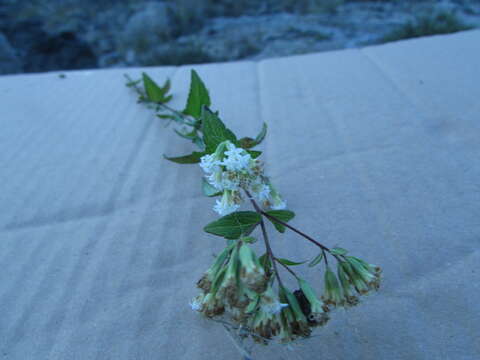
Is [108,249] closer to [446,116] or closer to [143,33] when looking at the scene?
[446,116]

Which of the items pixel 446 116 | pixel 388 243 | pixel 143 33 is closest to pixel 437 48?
pixel 446 116

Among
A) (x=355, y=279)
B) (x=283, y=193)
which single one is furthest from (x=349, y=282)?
(x=283, y=193)

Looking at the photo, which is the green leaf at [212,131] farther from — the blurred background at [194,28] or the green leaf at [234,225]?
the blurred background at [194,28]

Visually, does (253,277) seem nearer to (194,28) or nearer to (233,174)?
(233,174)

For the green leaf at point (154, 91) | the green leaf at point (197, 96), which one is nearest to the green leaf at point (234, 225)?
the green leaf at point (197, 96)

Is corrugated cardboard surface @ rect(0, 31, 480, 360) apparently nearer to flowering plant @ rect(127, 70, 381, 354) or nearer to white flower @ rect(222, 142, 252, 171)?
flowering plant @ rect(127, 70, 381, 354)

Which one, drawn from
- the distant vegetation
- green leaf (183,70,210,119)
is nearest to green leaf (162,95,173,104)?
green leaf (183,70,210,119)
